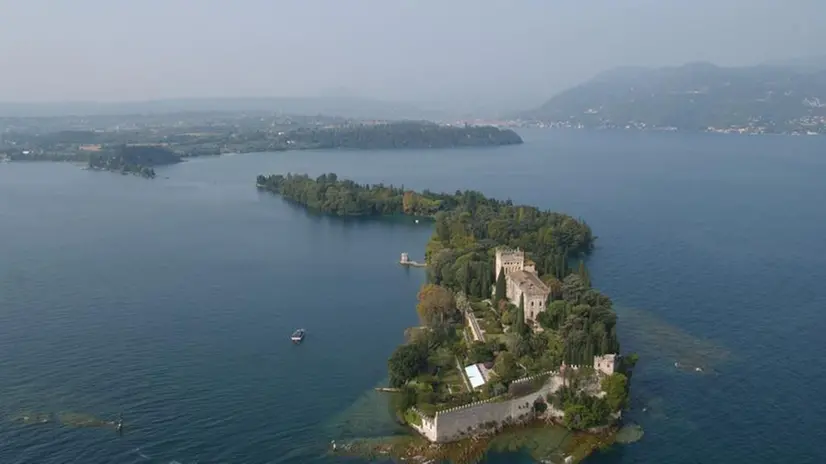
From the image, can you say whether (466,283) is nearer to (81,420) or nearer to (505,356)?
(505,356)

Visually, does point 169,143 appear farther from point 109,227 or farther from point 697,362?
point 697,362

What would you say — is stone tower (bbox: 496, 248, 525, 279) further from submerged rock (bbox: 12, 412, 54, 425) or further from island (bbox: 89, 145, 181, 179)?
island (bbox: 89, 145, 181, 179)

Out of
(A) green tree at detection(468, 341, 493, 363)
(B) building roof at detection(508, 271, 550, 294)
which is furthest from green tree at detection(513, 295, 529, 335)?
(A) green tree at detection(468, 341, 493, 363)

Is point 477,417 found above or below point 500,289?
below

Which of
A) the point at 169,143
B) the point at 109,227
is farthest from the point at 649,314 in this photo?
the point at 169,143

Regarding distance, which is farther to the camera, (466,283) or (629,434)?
(466,283)

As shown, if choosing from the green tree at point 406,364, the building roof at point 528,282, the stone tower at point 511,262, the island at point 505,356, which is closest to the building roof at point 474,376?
the island at point 505,356

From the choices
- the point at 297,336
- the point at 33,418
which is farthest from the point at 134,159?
the point at 33,418
